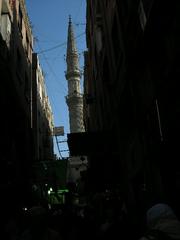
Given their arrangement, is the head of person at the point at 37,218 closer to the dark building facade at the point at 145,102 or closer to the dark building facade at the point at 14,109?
the dark building facade at the point at 145,102

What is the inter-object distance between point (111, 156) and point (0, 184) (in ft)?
16.1

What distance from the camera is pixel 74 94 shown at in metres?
62.2

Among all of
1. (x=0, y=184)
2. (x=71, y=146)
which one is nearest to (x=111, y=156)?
(x=71, y=146)

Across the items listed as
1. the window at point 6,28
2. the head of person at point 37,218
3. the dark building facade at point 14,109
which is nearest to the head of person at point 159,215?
the head of person at point 37,218

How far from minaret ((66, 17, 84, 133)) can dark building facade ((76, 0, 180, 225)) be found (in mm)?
46078

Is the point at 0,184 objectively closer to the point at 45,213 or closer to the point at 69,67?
the point at 45,213

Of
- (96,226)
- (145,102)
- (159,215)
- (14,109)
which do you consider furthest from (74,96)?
(159,215)

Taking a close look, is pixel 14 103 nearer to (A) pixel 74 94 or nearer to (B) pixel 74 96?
(A) pixel 74 94

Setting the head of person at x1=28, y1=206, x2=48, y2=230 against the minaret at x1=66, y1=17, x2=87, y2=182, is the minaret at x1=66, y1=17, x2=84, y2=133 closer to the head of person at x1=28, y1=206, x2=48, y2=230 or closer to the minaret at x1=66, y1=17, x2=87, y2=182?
the minaret at x1=66, y1=17, x2=87, y2=182

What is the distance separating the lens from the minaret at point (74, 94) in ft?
199

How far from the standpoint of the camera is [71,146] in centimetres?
1389

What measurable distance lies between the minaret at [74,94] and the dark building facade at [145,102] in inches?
1814

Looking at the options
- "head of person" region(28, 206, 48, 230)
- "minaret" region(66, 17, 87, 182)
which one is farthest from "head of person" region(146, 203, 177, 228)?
"minaret" region(66, 17, 87, 182)

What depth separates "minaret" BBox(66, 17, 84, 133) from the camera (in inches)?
2391
